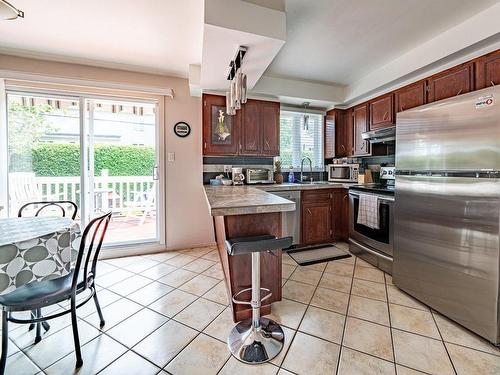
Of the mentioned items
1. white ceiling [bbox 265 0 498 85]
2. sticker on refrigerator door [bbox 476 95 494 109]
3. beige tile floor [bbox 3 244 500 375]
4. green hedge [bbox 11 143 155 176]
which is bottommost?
beige tile floor [bbox 3 244 500 375]

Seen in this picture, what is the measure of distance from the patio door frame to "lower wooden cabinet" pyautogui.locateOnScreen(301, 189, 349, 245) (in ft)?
6.82

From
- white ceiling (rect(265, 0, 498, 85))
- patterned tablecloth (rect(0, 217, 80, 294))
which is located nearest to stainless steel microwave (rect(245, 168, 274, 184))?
white ceiling (rect(265, 0, 498, 85))

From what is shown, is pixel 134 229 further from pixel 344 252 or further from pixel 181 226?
pixel 344 252

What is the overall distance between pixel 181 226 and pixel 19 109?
2439 mm

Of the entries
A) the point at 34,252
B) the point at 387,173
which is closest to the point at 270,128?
the point at 387,173

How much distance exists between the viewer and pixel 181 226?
3.36m

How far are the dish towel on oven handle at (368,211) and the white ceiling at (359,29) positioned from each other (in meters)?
1.67

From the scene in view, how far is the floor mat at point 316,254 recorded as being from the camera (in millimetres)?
2900

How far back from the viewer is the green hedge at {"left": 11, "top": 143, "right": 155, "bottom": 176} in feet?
9.21

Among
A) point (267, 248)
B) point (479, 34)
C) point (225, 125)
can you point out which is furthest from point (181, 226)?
point (479, 34)

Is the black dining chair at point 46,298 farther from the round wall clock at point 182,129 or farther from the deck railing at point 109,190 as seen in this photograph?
the round wall clock at point 182,129

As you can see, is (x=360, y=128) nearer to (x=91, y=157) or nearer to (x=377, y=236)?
(x=377, y=236)

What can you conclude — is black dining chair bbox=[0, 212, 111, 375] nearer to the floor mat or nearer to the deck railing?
the deck railing

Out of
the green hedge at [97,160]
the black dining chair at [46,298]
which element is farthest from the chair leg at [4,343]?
the green hedge at [97,160]
